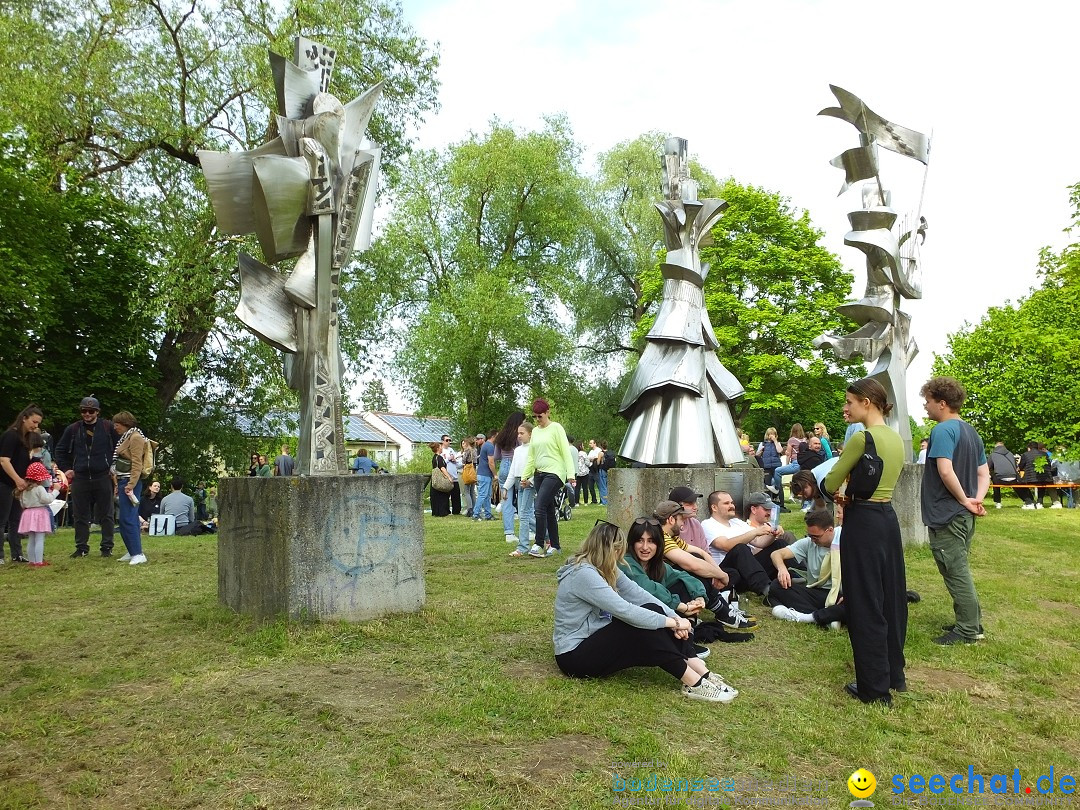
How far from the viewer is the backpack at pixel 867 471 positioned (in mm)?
4516

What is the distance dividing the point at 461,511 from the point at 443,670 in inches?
602

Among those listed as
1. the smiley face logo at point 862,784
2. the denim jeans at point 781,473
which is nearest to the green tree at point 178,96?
the denim jeans at point 781,473

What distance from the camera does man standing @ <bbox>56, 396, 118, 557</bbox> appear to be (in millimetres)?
10027

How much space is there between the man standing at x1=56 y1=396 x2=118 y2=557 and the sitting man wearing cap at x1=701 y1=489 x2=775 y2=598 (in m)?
7.08

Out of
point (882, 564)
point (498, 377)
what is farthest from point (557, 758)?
point (498, 377)

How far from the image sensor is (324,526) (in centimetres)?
605

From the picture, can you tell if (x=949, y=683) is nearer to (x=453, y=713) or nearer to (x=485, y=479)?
(x=453, y=713)

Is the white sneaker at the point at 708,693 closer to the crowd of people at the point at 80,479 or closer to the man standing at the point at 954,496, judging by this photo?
the man standing at the point at 954,496

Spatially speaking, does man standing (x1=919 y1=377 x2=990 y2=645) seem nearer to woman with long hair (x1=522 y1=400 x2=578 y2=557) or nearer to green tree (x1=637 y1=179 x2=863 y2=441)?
woman with long hair (x1=522 y1=400 x2=578 y2=557)

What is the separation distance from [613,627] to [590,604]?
18 centimetres

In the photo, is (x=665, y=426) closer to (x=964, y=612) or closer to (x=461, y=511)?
(x=964, y=612)

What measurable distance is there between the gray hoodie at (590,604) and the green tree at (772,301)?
90.5 feet

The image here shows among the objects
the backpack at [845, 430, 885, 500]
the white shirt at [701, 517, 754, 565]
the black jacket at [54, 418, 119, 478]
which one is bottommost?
the white shirt at [701, 517, 754, 565]

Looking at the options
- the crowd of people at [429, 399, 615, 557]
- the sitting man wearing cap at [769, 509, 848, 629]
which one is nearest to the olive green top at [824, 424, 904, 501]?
the sitting man wearing cap at [769, 509, 848, 629]
